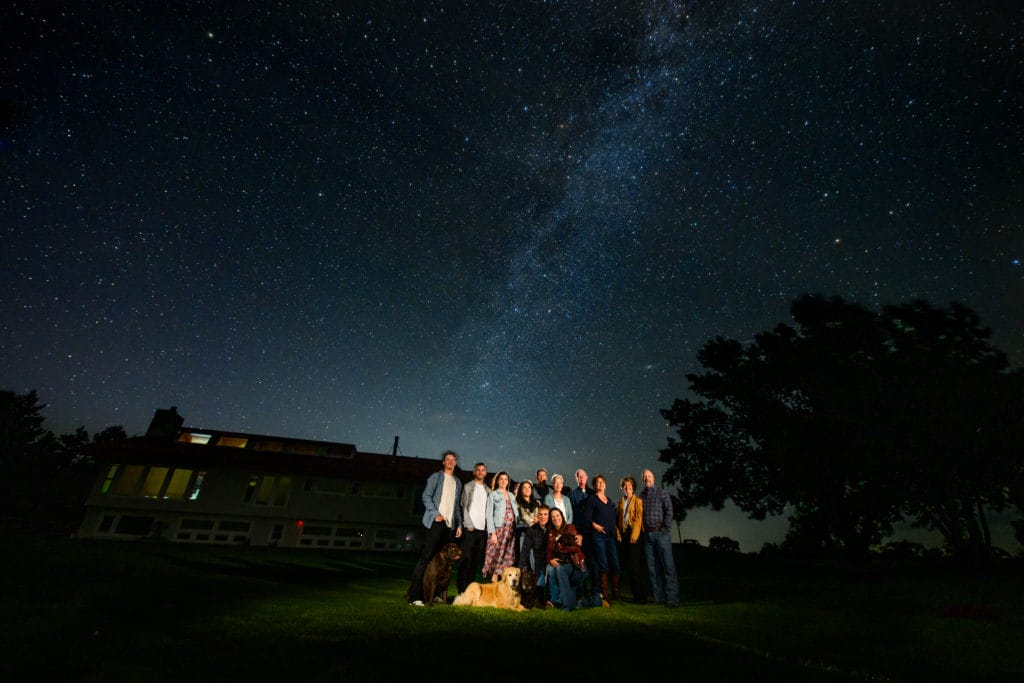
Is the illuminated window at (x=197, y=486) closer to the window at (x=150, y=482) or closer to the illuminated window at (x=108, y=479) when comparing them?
the window at (x=150, y=482)

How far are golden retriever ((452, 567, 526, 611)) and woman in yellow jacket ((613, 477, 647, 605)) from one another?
240 cm

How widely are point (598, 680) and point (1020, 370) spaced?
27435 mm

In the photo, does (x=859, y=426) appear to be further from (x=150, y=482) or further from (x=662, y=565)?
(x=150, y=482)

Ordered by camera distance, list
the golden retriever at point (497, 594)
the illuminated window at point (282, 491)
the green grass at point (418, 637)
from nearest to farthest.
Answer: the green grass at point (418, 637), the golden retriever at point (497, 594), the illuminated window at point (282, 491)

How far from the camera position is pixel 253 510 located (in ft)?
87.8

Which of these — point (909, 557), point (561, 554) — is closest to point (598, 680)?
point (561, 554)

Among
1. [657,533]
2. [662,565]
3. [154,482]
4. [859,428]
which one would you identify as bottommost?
[662,565]

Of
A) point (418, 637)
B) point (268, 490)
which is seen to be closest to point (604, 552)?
point (418, 637)

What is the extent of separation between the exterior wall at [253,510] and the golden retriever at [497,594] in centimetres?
2336

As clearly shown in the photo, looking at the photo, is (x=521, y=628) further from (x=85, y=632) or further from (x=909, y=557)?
(x=909, y=557)

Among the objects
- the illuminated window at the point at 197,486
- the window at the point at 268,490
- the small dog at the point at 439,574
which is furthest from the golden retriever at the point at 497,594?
the illuminated window at the point at 197,486

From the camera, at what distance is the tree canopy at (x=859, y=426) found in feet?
64.1

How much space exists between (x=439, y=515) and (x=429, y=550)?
0.54m

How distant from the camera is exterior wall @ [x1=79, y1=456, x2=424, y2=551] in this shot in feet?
83.9
